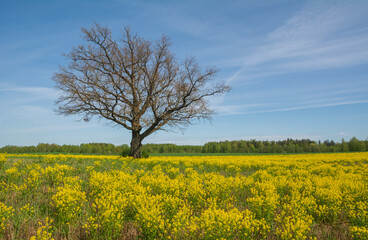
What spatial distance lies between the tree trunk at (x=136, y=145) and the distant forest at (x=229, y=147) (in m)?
33.8

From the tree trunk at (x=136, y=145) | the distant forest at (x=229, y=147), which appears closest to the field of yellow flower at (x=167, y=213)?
the tree trunk at (x=136, y=145)

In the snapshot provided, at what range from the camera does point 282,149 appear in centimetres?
7381

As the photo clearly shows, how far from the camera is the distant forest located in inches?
2648

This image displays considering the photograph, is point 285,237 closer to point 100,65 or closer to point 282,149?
point 100,65

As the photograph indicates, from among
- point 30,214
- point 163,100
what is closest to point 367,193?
point 30,214

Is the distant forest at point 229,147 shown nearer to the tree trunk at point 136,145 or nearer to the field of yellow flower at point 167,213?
the tree trunk at point 136,145

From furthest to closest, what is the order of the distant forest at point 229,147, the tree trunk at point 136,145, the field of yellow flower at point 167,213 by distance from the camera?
the distant forest at point 229,147
the tree trunk at point 136,145
the field of yellow flower at point 167,213

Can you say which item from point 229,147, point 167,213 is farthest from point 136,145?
point 229,147

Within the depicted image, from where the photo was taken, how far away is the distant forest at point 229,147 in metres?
67.2

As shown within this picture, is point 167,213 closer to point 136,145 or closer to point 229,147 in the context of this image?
point 136,145

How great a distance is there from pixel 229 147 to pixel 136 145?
194 feet

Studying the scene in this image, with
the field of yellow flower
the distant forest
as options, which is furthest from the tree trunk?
the distant forest

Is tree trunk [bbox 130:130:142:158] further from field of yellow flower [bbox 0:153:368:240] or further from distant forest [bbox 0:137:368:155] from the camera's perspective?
distant forest [bbox 0:137:368:155]

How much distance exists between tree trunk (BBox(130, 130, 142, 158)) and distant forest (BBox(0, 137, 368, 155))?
3383cm
